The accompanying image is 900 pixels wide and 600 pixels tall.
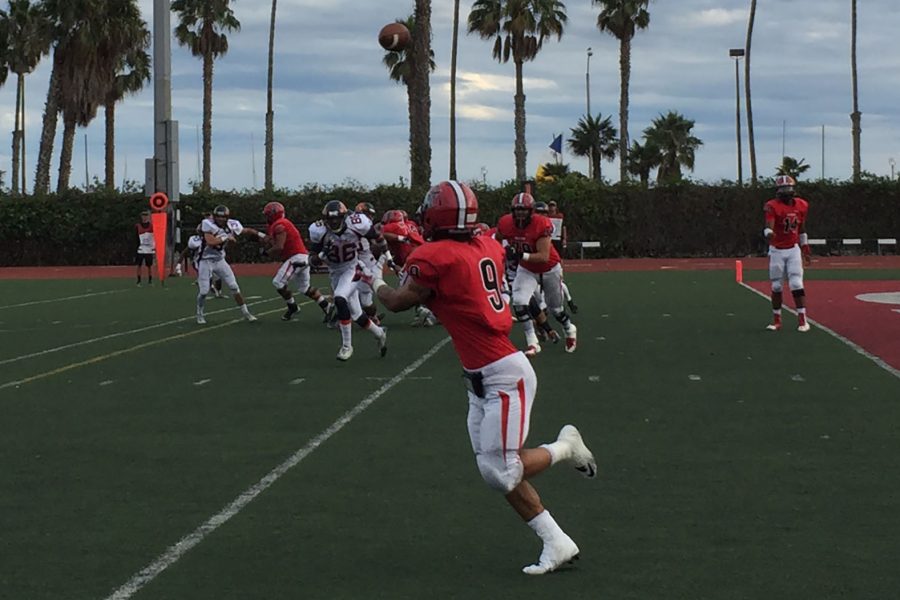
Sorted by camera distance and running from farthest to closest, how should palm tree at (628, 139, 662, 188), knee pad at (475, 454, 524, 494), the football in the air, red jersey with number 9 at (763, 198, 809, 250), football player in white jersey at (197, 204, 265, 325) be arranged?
palm tree at (628, 139, 662, 188)
the football in the air
football player in white jersey at (197, 204, 265, 325)
red jersey with number 9 at (763, 198, 809, 250)
knee pad at (475, 454, 524, 494)

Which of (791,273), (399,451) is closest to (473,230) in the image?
(399,451)

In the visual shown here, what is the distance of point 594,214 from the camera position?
50062 millimetres

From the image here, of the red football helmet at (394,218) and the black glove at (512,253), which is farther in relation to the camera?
the red football helmet at (394,218)

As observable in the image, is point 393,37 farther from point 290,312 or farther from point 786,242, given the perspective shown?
point 786,242

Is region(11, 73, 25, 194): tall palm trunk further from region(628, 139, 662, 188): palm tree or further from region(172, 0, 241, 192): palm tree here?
region(628, 139, 662, 188): palm tree

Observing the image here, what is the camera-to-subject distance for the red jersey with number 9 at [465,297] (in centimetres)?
706

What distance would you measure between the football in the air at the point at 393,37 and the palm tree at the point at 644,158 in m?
64.2

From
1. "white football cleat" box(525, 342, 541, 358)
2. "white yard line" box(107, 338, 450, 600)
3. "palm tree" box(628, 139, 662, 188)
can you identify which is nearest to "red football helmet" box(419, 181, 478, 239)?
"white yard line" box(107, 338, 450, 600)

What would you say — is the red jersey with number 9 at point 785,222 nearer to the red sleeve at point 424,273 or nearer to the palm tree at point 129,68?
the red sleeve at point 424,273

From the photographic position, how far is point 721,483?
8977mm

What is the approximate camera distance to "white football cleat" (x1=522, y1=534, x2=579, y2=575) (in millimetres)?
6785

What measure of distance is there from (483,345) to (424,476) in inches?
95.5

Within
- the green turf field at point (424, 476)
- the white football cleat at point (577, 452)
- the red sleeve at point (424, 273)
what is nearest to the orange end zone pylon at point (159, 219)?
the green turf field at point (424, 476)

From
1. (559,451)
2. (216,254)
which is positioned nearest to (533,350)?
(216,254)
